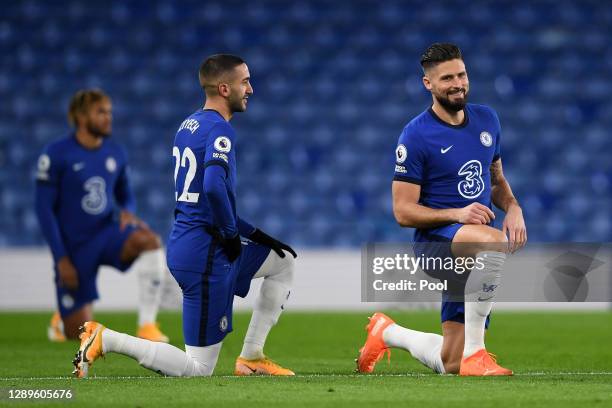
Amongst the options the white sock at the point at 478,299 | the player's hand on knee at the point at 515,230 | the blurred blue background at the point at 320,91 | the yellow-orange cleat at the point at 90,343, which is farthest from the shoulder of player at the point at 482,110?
the blurred blue background at the point at 320,91

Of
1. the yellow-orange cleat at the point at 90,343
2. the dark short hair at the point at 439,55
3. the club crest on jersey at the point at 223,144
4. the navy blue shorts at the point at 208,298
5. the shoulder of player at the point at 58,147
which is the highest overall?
the dark short hair at the point at 439,55

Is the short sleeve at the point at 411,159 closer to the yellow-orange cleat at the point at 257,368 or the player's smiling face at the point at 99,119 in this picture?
the yellow-orange cleat at the point at 257,368

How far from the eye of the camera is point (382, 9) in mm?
16984

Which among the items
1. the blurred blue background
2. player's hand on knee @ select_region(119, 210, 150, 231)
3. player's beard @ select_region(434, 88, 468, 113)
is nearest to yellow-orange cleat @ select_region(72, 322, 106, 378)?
player's beard @ select_region(434, 88, 468, 113)

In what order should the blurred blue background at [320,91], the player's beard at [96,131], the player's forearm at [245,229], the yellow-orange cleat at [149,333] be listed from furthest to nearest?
the blurred blue background at [320,91] < the player's beard at [96,131] < the yellow-orange cleat at [149,333] < the player's forearm at [245,229]

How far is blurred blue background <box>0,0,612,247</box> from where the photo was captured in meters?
15.7

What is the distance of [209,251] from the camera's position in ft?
19.2

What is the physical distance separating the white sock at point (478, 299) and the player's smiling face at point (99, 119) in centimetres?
454

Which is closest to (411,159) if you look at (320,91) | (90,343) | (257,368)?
(257,368)

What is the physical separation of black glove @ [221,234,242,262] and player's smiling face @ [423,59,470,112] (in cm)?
131

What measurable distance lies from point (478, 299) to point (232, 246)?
1282 millimetres

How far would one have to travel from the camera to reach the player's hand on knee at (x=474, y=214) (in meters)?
5.80

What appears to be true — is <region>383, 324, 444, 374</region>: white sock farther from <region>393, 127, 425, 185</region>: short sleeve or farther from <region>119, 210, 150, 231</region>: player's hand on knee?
<region>119, 210, 150, 231</region>: player's hand on knee

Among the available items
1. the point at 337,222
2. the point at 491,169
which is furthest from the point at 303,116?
the point at 491,169
